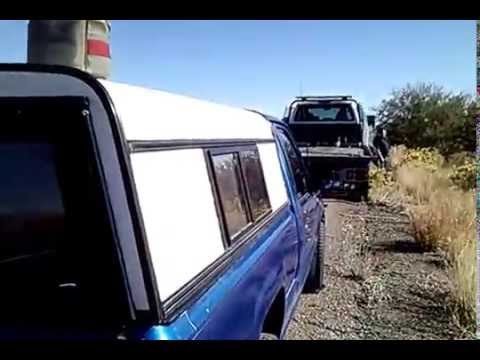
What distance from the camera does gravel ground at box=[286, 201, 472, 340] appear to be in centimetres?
472

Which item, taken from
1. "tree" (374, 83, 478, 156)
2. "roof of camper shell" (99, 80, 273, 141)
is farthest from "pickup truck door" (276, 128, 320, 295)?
"tree" (374, 83, 478, 156)

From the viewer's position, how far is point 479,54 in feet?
12.9

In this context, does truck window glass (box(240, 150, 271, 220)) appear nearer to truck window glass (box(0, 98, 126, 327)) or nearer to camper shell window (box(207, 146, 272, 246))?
camper shell window (box(207, 146, 272, 246))

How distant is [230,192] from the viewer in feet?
9.15

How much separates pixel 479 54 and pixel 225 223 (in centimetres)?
243

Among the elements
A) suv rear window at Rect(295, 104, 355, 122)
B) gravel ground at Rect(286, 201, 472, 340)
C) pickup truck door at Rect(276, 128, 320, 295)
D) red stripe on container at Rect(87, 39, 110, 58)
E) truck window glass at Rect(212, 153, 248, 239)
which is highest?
red stripe on container at Rect(87, 39, 110, 58)

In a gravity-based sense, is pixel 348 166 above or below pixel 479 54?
below

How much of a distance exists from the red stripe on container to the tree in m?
16.9

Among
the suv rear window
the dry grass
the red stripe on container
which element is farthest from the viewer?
the suv rear window

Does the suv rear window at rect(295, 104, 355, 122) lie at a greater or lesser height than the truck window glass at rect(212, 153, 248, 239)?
greater

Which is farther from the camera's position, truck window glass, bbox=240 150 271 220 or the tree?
the tree
